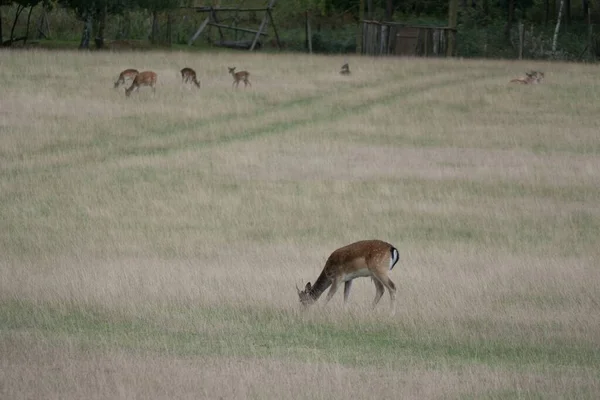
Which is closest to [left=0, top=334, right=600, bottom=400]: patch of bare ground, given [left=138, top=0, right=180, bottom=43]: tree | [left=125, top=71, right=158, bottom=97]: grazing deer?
[left=125, top=71, right=158, bottom=97]: grazing deer

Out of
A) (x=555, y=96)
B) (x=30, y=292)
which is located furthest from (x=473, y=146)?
(x=30, y=292)

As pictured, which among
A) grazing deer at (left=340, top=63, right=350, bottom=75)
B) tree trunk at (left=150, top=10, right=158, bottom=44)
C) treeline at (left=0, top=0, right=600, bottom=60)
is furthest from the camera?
tree trunk at (left=150, top=10, right=158, bottom=44)

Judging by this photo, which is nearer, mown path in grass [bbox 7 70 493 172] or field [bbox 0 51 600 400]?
field [bbox 0 51 600 400]

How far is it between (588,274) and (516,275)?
0.98 metres

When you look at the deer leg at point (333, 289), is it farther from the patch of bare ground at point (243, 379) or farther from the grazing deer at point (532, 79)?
the grazing deer at point (532, 79)

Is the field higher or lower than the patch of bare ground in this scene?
lower

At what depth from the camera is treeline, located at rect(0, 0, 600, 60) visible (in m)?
58.1

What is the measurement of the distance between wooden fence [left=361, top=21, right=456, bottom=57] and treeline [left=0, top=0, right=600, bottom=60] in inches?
92.9

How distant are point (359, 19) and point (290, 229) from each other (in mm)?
44185

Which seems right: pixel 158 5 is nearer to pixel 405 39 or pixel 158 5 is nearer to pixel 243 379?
pixel 405 39

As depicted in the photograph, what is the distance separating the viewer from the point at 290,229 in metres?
22.6

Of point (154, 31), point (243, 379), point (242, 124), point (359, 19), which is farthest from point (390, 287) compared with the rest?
point (359, 19)

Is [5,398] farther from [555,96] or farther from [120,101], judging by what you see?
[555,96]

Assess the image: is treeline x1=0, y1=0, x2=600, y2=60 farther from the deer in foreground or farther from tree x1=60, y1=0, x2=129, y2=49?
the deer in foreground
